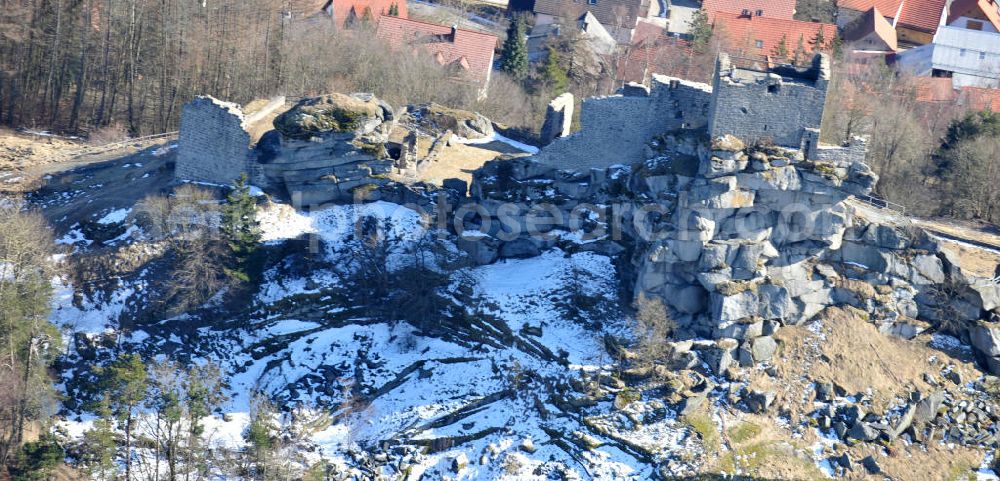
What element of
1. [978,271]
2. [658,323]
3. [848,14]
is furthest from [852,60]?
[658,323]

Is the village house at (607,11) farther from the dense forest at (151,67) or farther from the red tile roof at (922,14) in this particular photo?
the dense forest at (151,67)

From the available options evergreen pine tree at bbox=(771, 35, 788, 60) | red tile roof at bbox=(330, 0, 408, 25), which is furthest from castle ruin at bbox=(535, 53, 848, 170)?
red tile roof at bbox=(330, 0, 408, 25)

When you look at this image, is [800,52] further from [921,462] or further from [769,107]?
[921,462]

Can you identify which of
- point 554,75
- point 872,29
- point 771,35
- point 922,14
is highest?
point 922,14

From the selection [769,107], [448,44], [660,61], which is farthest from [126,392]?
[660,61]

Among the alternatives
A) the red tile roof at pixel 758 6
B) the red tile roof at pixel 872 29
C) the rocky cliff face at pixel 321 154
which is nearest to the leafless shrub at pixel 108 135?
the rocky cliff face at pixel 321 154

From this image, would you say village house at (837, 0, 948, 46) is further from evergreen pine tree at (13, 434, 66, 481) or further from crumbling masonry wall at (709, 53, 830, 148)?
evergreen pine tree at (13, 434, 66, 481)
